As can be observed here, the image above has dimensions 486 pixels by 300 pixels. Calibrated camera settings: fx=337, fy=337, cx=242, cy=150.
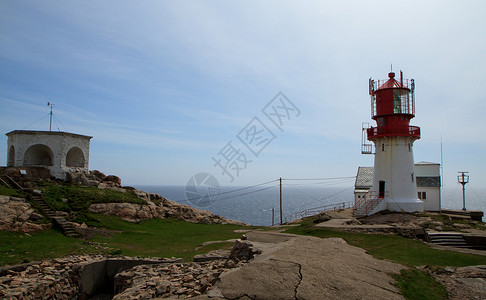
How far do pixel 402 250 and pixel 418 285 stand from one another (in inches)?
267

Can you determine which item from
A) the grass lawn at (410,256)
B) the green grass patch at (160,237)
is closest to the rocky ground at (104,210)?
the green grass patch at (160,237)

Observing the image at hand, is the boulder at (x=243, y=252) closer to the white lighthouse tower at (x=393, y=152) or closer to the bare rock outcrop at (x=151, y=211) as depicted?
the bare rock outcrop at (x=151, y=211)

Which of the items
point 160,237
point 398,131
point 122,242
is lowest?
point 160,237

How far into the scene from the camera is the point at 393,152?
3017 centimetres

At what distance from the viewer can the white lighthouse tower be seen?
97.5 feet

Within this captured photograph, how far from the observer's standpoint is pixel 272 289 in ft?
25.8

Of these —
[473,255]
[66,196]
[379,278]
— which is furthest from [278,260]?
[66,196]

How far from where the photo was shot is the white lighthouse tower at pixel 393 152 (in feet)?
97.5

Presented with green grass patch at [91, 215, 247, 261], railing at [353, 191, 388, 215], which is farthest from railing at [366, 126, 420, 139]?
green grass patch at [91, 215, 247, 261]

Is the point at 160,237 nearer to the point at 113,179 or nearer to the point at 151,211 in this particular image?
the point at 151,211

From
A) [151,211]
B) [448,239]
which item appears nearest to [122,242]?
[151,211]

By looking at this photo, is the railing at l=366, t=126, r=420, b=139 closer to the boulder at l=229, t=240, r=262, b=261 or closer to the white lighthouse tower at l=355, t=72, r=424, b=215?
the white lighthouse tower at l=355, t=72, r=424, b=215

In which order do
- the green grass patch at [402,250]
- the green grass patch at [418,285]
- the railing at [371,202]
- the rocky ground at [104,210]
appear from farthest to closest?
the railing at [371,202] → the rocky ground at [104,210] → the green grass patch at [402,250] → the green grass patch at [418,285]

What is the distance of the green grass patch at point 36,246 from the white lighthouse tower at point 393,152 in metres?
23.1
